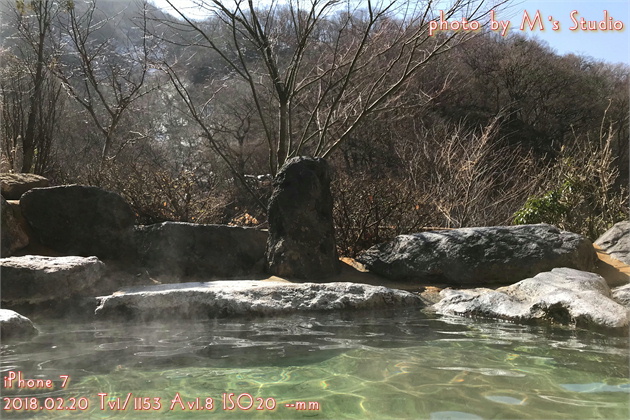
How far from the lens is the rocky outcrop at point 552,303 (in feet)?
16.0

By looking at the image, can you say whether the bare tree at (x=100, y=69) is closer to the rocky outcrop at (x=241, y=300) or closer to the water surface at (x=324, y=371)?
the rocky outcrop at (x=241, y=300)

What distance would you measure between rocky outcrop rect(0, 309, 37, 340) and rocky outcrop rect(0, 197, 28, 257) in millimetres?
2724

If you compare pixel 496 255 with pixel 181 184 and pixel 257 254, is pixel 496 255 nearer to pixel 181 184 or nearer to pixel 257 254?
pixel 257 254

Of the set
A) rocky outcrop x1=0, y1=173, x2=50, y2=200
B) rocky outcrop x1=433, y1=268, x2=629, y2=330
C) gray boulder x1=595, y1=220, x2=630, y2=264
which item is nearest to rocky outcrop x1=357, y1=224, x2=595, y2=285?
rocky outcrop x1=433, y1=268, x2=629, y2=330

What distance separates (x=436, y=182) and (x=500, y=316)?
691cm

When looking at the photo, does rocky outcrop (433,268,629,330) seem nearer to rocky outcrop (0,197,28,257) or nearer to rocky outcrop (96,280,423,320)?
rocky outcrop (96,280,423,320)

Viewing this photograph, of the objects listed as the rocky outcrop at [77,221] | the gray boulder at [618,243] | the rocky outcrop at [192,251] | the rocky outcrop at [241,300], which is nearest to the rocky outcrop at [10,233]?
the rocky outcrop at [77,221]

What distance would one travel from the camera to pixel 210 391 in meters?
2.91

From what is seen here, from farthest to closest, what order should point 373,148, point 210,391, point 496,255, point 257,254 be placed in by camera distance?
point 373,148
point 257,254
point 496,255
point 210,391

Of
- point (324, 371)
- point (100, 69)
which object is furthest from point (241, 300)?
point (100, 69)

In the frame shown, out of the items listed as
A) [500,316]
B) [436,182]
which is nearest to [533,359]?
[500,316]

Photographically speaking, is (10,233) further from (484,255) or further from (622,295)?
(622,295)

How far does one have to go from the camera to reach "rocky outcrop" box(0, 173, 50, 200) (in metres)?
8.11

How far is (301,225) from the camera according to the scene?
730 centimetres
